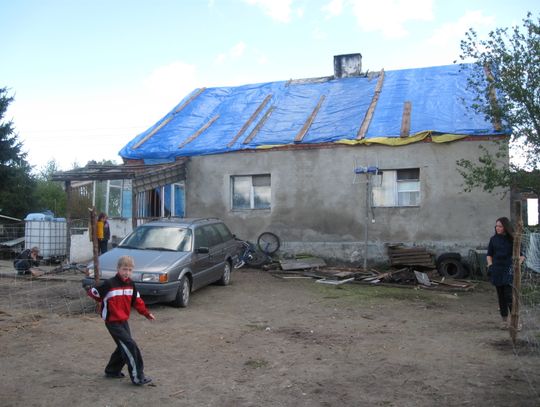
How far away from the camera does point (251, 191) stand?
1588 cm

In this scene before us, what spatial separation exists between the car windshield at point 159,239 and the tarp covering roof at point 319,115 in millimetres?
6121

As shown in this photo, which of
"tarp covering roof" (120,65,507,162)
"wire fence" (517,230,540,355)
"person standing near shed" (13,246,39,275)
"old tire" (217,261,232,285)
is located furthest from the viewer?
"tarp covering roof" (120,65,507,162)

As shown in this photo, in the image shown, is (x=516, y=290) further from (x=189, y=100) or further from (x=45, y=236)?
(x=189, y=100)

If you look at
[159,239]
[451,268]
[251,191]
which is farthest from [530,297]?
[251,191]

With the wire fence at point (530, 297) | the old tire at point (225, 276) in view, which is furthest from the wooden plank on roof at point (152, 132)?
the wire fence at point (530, 297)

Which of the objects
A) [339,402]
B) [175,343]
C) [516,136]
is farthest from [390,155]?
[339,402]

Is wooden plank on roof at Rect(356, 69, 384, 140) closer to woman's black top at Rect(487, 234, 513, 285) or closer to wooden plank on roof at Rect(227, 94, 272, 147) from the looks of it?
wooden plank on roof at Rect(227, 94, 272, 147)

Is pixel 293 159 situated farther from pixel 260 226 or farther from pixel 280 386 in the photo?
pixel 280 386

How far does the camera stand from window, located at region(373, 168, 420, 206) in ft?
47.4

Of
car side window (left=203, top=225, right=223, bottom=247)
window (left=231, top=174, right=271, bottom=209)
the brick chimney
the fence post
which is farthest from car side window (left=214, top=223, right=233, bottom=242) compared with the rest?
the brick chimney

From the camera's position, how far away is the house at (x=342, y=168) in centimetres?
1394

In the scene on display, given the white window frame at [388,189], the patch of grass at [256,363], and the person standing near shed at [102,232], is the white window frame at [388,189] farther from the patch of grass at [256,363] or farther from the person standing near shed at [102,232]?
the patch of grass at [256,363]

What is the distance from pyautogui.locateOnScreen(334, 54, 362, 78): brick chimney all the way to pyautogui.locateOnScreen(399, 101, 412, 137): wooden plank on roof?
3875mm

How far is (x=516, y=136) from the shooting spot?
1066 cm
